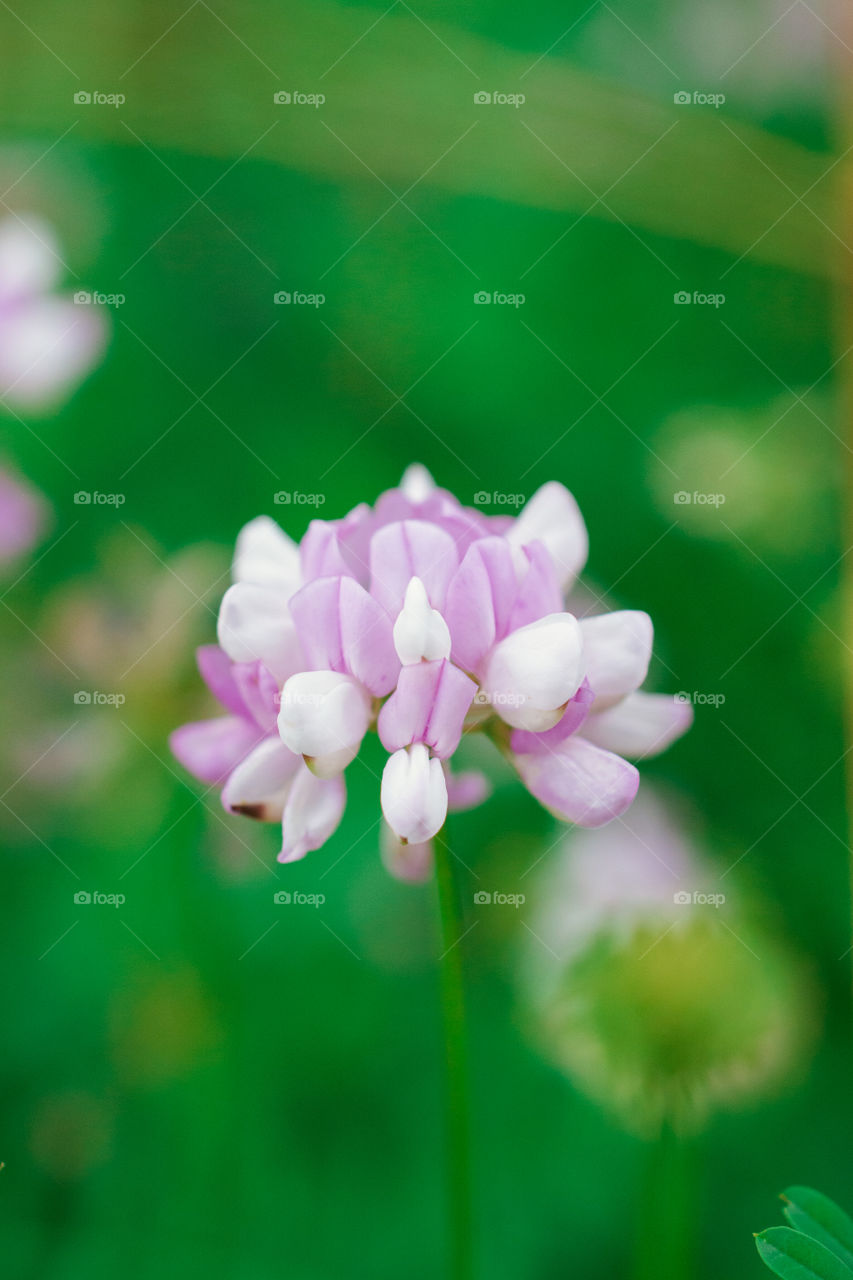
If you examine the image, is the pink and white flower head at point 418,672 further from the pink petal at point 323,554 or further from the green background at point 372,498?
the green background at point 372,498

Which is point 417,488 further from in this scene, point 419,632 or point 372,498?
point 372,498

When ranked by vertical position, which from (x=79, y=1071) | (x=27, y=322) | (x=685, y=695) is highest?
(x=27, y=322)

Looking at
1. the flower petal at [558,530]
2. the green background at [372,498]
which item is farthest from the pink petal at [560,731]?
the green background at [372,498]

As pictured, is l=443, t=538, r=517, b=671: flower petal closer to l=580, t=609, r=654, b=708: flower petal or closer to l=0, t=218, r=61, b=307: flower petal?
l=580, t=609, r=654, b=708: flower petal

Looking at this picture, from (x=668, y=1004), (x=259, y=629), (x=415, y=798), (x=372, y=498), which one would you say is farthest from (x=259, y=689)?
(x=372, y=498)

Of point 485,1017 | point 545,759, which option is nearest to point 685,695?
point 485,1017

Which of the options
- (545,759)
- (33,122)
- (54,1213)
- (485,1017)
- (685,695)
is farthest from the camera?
(33,122)

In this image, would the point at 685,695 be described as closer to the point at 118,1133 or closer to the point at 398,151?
the point at 118,1133
